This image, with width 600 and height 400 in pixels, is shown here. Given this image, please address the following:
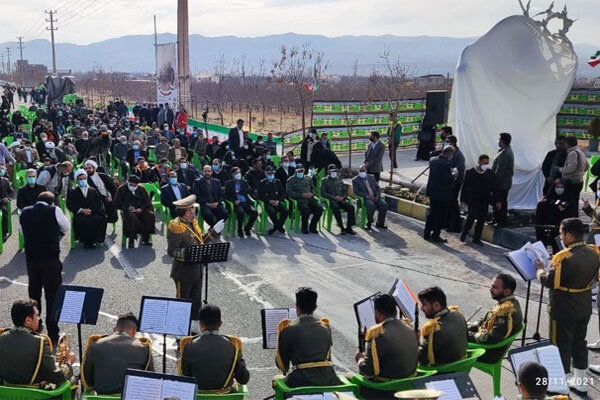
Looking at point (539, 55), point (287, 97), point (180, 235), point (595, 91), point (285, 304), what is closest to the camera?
point (180, 235)

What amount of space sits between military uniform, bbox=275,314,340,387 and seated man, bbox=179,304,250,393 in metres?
0.40

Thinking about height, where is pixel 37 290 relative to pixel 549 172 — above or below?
below

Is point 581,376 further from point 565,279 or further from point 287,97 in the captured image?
point 287,97

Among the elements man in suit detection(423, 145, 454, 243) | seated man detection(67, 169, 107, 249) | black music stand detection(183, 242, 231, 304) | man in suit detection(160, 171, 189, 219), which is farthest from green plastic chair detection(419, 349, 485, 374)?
man in suit detection(160, 171, 189, 219)

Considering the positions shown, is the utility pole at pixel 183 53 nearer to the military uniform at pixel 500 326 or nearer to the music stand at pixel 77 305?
the music stand at pixel 77 305

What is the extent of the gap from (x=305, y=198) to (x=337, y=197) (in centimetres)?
65

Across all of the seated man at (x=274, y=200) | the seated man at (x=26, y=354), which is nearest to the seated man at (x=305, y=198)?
the seated man at (x=274, y=200)

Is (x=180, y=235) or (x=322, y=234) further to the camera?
(x=322, y=234)

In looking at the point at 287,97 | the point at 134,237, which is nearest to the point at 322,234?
the point at 134,237

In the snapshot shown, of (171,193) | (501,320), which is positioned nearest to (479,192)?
(171,193)

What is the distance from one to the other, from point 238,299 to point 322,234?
429 centimetres

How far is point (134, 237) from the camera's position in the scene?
1212cm

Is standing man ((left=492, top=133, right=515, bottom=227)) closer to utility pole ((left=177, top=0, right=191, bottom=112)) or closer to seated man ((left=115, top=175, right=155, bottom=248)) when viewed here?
seated man ((left=115, top=175, right=155, bottom=248))

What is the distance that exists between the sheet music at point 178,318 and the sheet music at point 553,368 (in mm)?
2977
